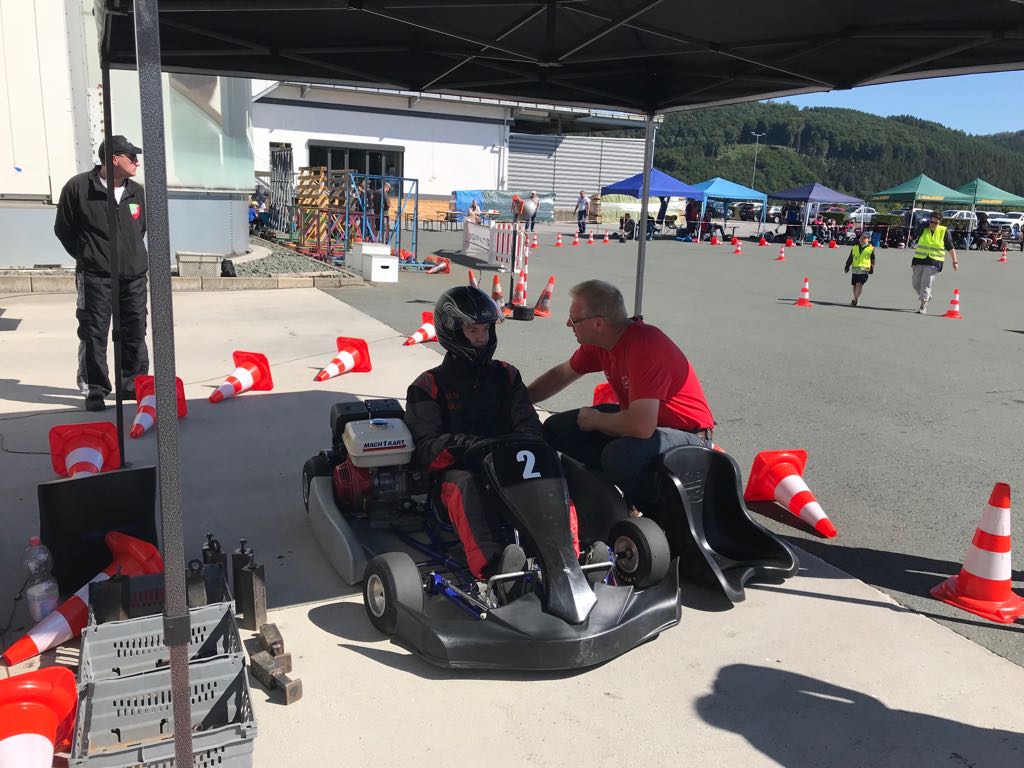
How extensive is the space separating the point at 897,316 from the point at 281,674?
13.6 m

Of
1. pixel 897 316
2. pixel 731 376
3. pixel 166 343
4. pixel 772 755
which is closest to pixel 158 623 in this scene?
pixel 166 343

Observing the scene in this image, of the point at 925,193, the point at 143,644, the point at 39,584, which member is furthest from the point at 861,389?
the point at 925,193

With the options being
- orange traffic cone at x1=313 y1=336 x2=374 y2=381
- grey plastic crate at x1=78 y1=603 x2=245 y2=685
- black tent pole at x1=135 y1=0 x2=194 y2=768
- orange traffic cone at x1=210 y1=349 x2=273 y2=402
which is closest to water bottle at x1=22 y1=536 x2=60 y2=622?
grey plastic crate at x1=78 y1=603 x2=245 y2=685

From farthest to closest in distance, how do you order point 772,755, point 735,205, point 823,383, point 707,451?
point 735,205 < point 823,383 < point 707,451 < point 772,755

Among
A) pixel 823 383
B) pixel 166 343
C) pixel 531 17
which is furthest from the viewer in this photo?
pixel 823 383

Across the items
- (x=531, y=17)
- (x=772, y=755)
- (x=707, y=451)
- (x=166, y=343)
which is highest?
(x=531, y=17)

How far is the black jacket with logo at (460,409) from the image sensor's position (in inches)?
153

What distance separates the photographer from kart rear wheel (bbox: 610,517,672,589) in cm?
364

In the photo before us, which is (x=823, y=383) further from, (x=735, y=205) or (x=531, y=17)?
(x=735, y=205)

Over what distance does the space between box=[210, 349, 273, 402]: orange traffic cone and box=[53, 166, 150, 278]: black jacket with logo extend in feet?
3.93

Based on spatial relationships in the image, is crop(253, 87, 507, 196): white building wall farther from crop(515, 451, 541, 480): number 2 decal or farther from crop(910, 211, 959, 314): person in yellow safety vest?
crop(515, 451, 541, 480): number 2 decal

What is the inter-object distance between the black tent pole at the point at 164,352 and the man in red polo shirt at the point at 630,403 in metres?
2.40

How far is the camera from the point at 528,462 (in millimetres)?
3559

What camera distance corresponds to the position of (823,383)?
8648mm
